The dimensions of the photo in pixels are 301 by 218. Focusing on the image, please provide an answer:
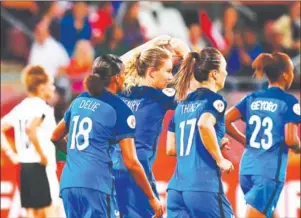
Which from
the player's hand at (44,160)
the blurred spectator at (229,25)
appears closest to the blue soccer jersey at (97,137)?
the player's hand at (44,160)

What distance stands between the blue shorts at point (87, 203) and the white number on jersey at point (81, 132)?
1.24 ft

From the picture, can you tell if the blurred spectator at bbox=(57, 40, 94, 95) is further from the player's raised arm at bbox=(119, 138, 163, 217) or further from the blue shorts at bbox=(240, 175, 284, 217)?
the player's raised arm at bbox=(119, 138, 163, 217)

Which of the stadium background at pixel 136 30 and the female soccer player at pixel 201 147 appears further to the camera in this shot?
the stadium background at pixel 136 30

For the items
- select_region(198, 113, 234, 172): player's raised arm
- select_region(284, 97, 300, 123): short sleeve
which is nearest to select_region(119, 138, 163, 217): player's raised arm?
select_region(198, 113, 234, 172): player's raised arm

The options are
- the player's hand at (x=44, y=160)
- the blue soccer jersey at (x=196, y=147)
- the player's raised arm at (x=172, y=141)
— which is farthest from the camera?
the player's hand at (x=44, y=160)

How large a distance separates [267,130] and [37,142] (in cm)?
307

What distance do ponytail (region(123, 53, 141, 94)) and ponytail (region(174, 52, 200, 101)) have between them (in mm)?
607

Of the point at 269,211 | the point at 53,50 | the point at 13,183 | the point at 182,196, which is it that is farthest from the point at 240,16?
the point at 182,196

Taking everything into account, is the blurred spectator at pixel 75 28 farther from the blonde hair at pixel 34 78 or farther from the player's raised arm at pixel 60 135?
the player's raised arm at pixel 60 135

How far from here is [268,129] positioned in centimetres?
1080

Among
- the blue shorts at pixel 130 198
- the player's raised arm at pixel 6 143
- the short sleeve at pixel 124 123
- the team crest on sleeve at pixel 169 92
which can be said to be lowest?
the blue shorts at pixel 130 198

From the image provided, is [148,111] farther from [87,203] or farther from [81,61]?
[81,61]

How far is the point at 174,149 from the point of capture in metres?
10.1

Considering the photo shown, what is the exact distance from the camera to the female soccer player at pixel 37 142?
41.9 ft
